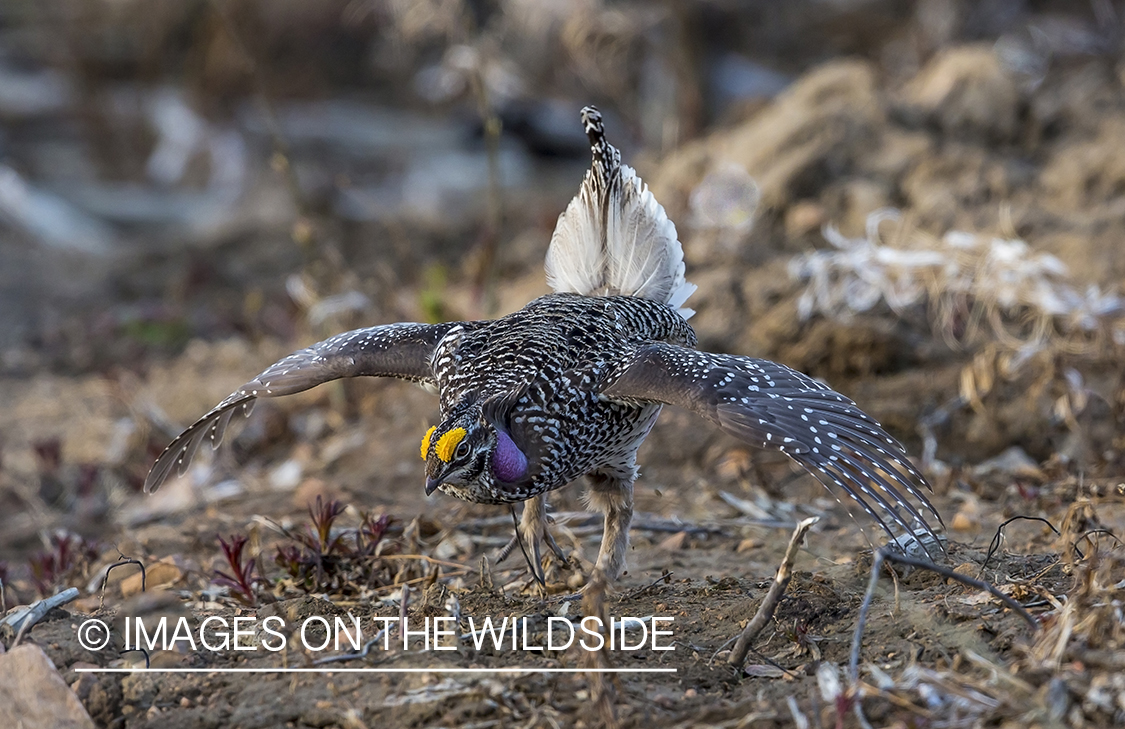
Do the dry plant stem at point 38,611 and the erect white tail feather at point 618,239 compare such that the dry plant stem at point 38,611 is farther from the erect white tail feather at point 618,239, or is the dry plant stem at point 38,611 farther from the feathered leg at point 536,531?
the erect white tail feather at point 618,239

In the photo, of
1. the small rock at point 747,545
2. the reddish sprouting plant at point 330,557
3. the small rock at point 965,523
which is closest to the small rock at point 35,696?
the reddish sprouting plant at point 330,557

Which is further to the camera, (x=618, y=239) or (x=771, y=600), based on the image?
(x=618, y=239)

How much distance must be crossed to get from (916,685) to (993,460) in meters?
3.44

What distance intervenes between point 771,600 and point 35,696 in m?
2.29

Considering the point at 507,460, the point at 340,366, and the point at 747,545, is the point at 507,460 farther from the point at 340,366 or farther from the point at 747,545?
the point at 747,545

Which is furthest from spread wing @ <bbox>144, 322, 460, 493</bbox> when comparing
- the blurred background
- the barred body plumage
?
the blurred background

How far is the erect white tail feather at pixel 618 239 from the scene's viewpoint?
17.9 feet

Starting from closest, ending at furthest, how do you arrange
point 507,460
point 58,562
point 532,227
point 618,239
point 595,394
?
1. point 507,460
2. point 595,394
3. point 58,562
4. point 618,239
5. point 532,227

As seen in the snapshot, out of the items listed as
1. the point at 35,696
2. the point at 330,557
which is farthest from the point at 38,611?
the point at 330,557

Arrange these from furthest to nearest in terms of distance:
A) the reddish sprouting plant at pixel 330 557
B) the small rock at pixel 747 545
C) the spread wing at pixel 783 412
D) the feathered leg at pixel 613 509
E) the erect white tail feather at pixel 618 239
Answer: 1. the erect white tail feather at pixel 618 239
2. the small rock at pixel 747 545
3. the feathered leg at pixel 613 509
4. the reddish sprouting plant at pixel 330 557
5. the spread wing at pixel 783 412

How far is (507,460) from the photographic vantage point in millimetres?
4000

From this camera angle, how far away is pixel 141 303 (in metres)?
10.6

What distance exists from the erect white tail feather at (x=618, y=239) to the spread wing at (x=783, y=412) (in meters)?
1.18

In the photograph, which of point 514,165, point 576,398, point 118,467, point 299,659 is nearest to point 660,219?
point 576,398
